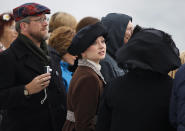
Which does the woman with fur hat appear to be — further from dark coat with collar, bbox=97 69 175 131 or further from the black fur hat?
the black fur hat

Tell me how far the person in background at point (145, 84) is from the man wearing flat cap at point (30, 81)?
3.60 ft

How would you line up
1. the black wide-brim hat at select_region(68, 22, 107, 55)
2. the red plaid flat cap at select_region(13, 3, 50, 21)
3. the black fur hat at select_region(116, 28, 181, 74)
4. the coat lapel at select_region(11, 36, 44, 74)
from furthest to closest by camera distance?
the red plaid flat cap at select_region(13, 3, 50, 21), the coat lapel at select_region(11, 36, 44, 74), the black wide-brim hat at select_region(68, 22, 107, 55), the black fur hat at select_region(116, 28, 181, 74)

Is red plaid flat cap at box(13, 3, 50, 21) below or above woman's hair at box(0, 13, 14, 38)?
above

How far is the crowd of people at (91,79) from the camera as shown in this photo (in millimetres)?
2232

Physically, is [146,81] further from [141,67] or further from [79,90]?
[79,90]

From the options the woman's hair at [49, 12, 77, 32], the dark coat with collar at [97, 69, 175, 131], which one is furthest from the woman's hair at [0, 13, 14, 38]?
the dark coat with collar at [97, 69, 175, 131]

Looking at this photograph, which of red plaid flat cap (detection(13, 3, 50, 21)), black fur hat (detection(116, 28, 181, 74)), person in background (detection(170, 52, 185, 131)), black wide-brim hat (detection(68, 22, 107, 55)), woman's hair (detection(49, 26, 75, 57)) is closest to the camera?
person in background (detection(170, 52, 185, 131))

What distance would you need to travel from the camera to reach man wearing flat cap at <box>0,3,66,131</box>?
3178 millimetres

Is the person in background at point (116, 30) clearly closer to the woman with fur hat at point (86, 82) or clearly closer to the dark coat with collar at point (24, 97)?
the woman with fur hat at point (86, 82)

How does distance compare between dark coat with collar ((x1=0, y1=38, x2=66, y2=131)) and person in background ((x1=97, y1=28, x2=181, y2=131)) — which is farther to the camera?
dark coat with collar ((x1=0, y1=38, x2=66, y2=131))

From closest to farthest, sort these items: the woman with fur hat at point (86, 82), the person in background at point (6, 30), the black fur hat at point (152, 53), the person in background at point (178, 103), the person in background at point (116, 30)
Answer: the person in background at point (178, 103)
the black fur hat at point (152, 53)
the woman with fur hat at point (86, 82)
the person in background at point (116, 30)
the person in background at point (6, 30)

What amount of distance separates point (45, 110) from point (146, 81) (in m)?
1.46

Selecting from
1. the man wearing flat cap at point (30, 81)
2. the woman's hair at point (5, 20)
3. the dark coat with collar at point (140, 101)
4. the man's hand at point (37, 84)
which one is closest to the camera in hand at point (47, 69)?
the man wearing flat cap at point (30, 81)

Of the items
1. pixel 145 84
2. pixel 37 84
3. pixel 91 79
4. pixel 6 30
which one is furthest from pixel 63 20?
pixel 145 84
